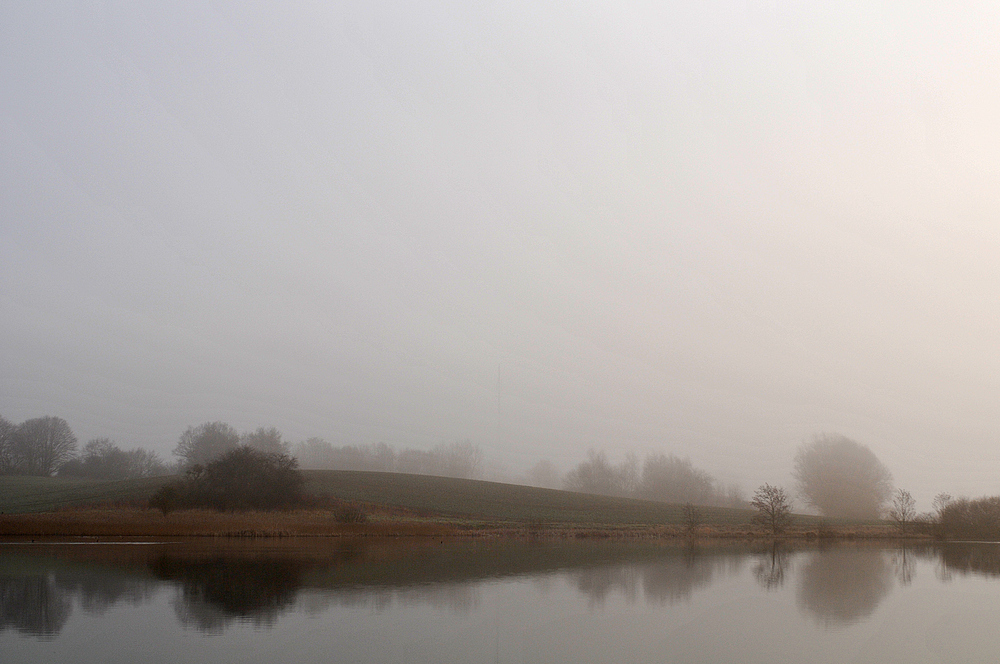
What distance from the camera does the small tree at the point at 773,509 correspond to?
47.2m

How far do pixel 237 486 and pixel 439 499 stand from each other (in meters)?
15.6

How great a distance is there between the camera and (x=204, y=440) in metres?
84.3

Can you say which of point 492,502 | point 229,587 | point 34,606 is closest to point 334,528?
point 492,502

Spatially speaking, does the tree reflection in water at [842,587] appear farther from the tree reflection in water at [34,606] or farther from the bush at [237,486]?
the bush at [237,486]

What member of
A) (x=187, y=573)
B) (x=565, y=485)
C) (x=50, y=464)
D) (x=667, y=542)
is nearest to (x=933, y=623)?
(x=187, y=573)

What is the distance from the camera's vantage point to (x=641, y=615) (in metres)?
14.0

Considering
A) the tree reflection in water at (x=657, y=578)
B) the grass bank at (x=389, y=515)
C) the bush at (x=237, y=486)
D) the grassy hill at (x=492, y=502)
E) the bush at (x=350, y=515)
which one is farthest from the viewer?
the grassy hill at (x=492, y=502)

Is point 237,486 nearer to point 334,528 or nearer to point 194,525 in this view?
point 194,525

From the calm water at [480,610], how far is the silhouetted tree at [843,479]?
54.1 meters

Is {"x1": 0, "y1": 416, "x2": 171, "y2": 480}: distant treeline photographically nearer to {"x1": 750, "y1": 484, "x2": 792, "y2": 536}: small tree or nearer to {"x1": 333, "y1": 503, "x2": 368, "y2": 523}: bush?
{"x1": 333, "y1": 503, "x2": 368, "y2": 523}: bush

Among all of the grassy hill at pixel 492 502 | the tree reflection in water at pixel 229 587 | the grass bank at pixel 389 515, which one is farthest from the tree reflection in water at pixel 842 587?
the grassy hill at pixel 492 502

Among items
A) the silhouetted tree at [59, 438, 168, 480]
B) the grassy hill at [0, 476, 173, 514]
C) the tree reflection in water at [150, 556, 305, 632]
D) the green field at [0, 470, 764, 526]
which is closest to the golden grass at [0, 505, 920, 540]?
the green field at [0, 470, 764, 526]

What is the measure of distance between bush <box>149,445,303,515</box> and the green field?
3935 mm

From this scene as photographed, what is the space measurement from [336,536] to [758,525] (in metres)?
27.6
